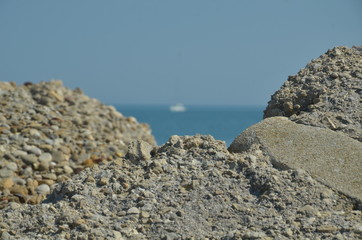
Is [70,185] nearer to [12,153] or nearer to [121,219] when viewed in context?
[121,219]

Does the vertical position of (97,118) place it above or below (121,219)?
above

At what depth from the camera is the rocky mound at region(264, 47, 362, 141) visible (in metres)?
4.58

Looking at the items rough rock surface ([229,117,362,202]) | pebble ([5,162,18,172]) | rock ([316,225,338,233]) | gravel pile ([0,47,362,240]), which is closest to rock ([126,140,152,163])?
gravel pile ([0,47,362,240])

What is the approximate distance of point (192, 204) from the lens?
151 inches

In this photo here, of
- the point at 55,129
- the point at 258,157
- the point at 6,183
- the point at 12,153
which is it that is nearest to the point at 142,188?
the point at 258,157

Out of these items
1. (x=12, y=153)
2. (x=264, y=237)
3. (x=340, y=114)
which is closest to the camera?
(x=264, y=237)

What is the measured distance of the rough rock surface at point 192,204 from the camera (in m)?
3.59

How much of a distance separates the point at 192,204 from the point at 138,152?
0.80 m

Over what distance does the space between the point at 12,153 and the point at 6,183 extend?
97 centimetres

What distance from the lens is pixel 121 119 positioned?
38.7 feet

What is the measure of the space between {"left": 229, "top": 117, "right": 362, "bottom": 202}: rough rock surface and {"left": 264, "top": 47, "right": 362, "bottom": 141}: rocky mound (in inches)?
5.4

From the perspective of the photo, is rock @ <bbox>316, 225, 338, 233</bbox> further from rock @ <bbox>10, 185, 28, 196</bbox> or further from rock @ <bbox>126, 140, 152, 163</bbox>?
rock @ <bbox>10, 185, 28, 196</bbox>

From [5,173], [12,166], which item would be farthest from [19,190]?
[12,166]

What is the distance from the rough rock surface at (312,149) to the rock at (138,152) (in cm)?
62
